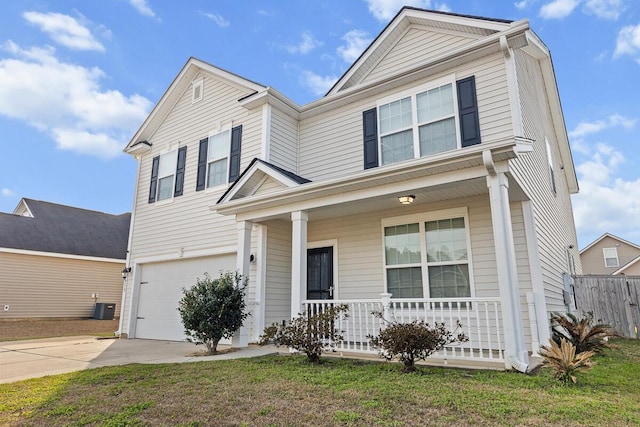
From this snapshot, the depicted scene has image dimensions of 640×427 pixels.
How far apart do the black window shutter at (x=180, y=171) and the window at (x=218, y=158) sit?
3.23 feet

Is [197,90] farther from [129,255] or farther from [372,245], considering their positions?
[372,245]

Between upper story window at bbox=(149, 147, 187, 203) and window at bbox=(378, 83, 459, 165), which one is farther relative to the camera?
upper story window at bbox=(149, 147, 187, 203)

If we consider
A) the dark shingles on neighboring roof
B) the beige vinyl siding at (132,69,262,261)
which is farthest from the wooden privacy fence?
the dark shingles on neighboring roof

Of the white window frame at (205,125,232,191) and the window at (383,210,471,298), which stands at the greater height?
the white window frame at (205,125,232,191)

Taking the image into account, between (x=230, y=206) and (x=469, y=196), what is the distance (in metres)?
4.56

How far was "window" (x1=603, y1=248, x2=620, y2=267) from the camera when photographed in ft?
85.0

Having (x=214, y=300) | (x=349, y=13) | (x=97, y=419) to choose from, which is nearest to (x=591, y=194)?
(x=349, y=13)

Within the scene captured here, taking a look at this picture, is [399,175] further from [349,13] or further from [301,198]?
[349,13]

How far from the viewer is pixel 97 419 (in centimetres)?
310

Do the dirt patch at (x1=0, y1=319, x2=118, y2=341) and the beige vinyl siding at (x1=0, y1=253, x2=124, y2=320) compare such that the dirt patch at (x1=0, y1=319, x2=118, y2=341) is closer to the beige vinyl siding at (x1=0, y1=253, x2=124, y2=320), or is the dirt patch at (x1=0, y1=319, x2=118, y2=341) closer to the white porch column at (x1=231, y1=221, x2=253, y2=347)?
the beige vinyl siding at (x1=0, y1=253, x2=124, y2=320)

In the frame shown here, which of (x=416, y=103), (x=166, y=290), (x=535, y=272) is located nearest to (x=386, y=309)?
(x=535, y=272)

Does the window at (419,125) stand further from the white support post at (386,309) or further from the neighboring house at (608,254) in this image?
the neighboring house at (608,254)

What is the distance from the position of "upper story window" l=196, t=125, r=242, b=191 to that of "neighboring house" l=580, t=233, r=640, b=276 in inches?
1054

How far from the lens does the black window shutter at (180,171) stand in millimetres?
10242
